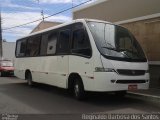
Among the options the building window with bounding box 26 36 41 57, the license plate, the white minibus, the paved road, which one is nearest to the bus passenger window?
the white minibus

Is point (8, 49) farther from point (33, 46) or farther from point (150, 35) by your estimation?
point (150, 35)

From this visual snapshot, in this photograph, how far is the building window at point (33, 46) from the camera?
17470mm

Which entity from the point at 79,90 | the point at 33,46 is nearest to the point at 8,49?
the point at 33,46

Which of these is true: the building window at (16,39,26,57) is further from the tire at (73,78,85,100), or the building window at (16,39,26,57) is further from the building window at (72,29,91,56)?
the tire at (73,78,85,100)

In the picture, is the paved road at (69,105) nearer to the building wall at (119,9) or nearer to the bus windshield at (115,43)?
the bus windshield at (115,43)

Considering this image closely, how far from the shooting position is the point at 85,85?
12.1 meters

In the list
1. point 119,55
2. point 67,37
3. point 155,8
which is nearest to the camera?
point 119,55

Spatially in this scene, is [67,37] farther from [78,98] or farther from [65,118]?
[65,118]

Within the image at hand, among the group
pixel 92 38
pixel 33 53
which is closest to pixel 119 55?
pixel 92 38

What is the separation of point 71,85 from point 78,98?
902 mm

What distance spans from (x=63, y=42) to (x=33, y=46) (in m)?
4.43

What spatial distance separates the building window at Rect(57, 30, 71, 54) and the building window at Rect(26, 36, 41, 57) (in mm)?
3088

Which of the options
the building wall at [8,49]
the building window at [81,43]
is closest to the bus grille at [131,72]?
the building window at [81,43]

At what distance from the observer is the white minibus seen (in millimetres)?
11547
